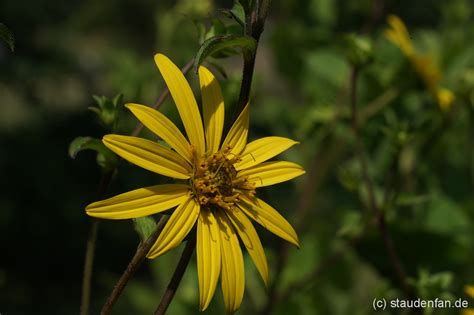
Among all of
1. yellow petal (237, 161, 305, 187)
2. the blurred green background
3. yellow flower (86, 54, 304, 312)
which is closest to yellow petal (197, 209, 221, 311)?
yellow flower (86, 54, 304, 312)

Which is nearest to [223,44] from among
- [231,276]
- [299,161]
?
[231,276]

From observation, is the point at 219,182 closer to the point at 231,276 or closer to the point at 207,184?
the point at 207,184

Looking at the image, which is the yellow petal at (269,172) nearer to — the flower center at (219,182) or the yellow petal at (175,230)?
the flower center at (219,182)

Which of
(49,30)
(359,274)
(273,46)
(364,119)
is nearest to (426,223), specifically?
(364,119)

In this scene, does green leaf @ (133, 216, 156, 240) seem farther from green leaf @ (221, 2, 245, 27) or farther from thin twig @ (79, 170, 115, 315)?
green leaf @ (221, 2, 245, 27)

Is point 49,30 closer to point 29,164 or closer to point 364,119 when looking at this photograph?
point 29,164
